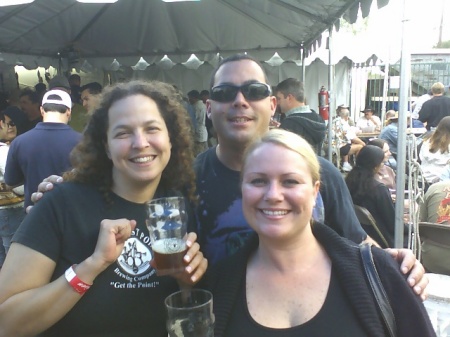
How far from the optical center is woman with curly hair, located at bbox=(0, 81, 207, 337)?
137cm

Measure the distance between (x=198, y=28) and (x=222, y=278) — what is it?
29.1 ft

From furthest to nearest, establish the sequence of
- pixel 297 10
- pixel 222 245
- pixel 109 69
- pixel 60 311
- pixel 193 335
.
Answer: pixel 109 69 → pixel 297 10 → pixel 222 245 → pixel 60 311 → pixel 193 335

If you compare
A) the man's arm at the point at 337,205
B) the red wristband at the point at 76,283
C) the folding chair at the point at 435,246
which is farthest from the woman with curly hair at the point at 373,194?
the red wristband at the point at 76,283

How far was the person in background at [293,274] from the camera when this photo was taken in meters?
1.31

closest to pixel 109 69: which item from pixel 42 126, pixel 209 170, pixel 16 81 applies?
pixel 16 81

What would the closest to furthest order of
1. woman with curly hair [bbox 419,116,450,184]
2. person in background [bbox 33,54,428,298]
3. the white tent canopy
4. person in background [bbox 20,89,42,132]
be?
1. person in background [bbox 33,54,428,298]
2. person in background [bbox 20,89,42,132]
3. woman with curly hair [bbox 419,116,450,184]
4. the white tent canopy

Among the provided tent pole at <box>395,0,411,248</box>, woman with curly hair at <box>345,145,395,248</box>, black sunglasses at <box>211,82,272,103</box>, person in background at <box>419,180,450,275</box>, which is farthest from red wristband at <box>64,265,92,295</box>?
woman with curly hair at <box>345,145,395,248</box>

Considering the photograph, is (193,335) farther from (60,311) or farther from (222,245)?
(222,245)

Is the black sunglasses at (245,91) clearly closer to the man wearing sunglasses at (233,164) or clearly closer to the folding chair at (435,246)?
the man wearing sunglasses at (233,164)

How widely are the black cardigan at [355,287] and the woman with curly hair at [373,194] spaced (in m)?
3.01

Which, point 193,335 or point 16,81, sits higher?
point 16,81

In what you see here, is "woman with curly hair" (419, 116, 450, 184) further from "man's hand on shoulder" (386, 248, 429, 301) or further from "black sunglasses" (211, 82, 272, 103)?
"man's hand on shoulder" (386, 248, 429, 301)

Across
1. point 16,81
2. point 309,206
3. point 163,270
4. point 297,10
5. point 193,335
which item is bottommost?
point 193,335

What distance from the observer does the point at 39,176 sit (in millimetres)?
3631
